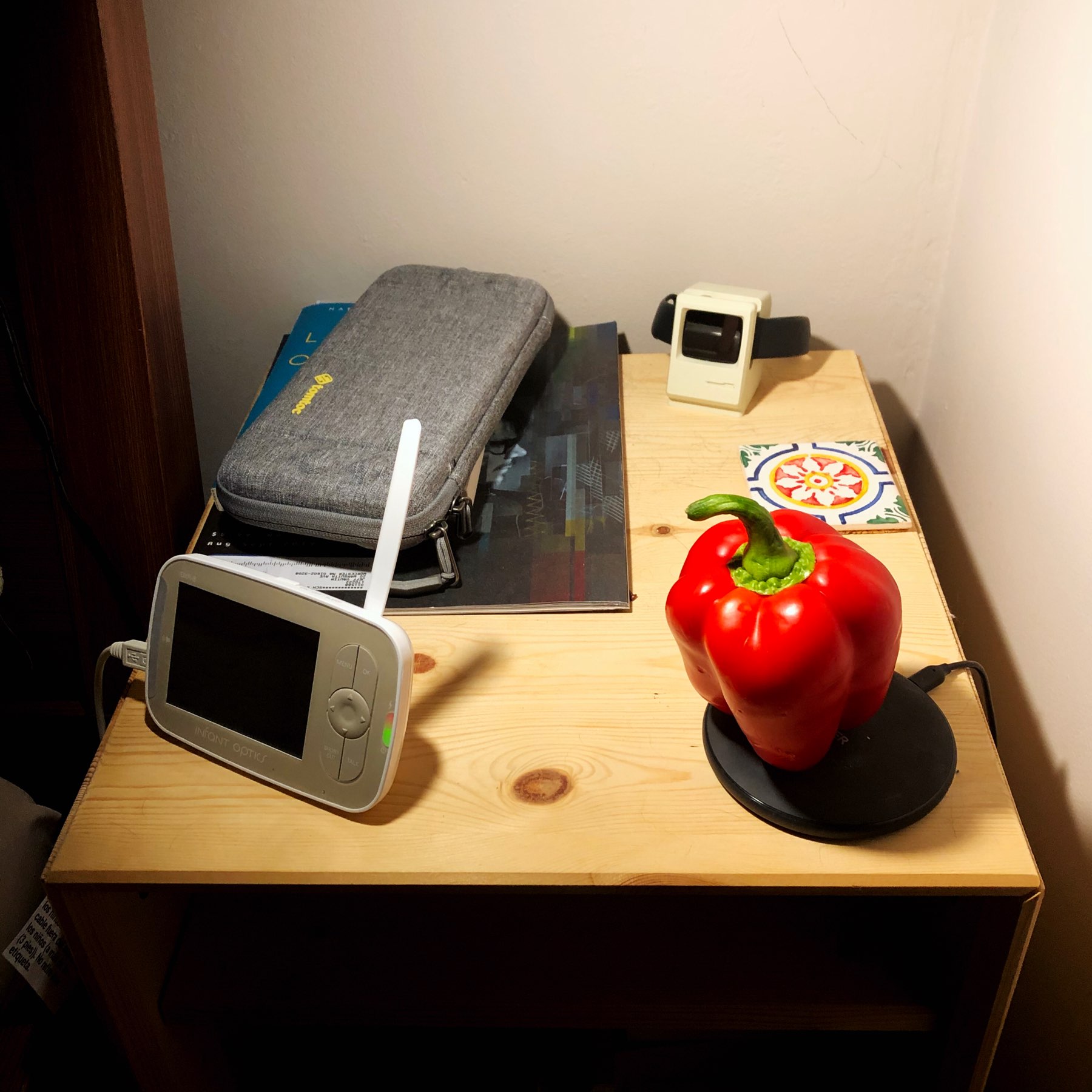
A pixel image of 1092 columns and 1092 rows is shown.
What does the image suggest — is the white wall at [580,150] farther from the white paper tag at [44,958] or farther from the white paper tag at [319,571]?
the white paper tag at [44,958]

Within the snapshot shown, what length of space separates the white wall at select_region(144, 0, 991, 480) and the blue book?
0.06 m

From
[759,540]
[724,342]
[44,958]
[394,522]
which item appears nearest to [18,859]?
[44,958]

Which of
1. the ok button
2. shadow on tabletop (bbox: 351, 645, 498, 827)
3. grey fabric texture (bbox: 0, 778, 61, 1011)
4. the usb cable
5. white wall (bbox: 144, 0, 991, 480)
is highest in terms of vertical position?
white wall (bbox: 144, 0, 991, 480)

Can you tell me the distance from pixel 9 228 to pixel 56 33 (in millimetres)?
166

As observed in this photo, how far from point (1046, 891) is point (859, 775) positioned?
0.33 metres

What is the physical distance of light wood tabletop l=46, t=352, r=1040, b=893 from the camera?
592 millimetres

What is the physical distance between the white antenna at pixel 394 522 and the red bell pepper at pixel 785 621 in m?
0.18

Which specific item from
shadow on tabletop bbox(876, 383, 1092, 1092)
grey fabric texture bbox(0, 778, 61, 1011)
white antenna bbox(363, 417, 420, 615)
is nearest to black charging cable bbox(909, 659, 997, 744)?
shadow on tabletop bbox(876, 383, 1092, 1092)

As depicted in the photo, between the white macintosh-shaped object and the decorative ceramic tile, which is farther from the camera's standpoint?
the white macintosh-shaped object

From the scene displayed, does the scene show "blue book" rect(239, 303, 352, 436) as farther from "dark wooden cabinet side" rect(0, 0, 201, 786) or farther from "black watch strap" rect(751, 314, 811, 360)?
"black watch strap" rect(751, 314, 811, 360)

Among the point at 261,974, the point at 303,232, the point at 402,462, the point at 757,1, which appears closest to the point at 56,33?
the point at 303,232

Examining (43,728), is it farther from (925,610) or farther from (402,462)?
(925,610)

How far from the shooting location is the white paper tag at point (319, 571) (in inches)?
31.7

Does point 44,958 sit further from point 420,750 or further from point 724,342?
point 724,342
